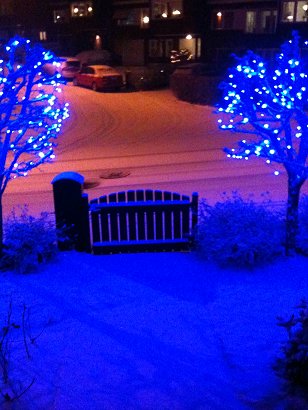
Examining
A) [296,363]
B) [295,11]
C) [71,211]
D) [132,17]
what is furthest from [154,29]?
[296,363]

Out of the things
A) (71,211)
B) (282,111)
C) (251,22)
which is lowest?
(71,211)

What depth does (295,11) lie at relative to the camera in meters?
33.0

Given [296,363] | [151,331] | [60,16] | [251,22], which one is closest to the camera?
[296,363]

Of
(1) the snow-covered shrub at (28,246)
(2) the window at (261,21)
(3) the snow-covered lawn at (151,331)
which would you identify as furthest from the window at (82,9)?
(3) the snow-covered lawn at (151,331)

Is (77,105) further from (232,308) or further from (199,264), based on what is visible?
(232,308)

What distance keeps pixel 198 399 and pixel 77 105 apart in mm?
23639

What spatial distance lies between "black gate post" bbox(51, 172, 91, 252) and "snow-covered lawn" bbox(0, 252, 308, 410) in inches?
16.4

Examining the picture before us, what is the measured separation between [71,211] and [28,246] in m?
1.01

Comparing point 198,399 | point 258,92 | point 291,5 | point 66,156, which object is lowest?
point 66,156

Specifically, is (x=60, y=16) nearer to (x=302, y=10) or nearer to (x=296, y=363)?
(x=302, y=10)

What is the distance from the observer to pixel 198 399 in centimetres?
381

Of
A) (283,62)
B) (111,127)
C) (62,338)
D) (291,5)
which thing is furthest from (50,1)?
(62,338)

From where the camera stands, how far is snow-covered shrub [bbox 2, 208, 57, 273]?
279 inches

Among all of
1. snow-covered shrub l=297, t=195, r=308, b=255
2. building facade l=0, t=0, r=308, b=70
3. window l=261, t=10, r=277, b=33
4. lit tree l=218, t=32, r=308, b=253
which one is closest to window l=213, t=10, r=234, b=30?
building facade l=0, t=0, r=308, b=70
